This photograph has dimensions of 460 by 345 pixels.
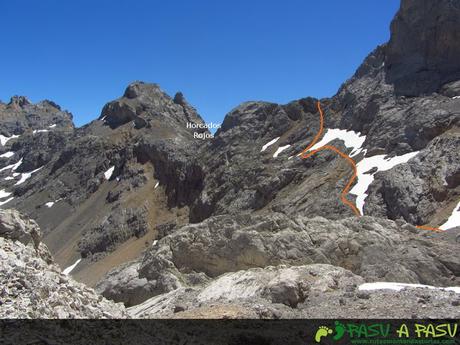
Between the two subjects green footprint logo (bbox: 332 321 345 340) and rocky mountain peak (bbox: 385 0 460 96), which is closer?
green footprint logo (bbox: 332 321 345 340)

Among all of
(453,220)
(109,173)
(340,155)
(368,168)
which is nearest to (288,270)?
(453,220)

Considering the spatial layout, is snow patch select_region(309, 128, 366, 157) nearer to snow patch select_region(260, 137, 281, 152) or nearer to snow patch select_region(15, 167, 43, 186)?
snow patch select_region(260, 137, 281, 152)

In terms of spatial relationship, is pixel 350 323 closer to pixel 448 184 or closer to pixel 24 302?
pixel 24 302

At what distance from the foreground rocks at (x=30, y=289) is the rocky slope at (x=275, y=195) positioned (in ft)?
13.3

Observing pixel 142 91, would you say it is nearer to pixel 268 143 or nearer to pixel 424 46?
pixel 268 143

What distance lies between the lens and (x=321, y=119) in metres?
85.8

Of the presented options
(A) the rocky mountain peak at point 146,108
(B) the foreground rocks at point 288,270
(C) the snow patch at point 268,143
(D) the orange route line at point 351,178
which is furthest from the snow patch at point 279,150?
(A) the rocky mountain peak at point 146,108

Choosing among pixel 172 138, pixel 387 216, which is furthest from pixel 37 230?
pixel 172 138

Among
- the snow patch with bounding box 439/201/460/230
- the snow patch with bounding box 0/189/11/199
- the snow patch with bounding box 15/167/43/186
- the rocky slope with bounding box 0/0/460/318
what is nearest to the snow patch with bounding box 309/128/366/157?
the rocky slope with bounding box 0/0/460/318

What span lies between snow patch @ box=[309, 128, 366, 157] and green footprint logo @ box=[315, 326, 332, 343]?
2070 inches

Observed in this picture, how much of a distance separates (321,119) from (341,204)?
112 ft

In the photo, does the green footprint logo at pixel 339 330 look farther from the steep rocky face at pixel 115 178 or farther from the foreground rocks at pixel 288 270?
the steep rocky face at pixel 115 178

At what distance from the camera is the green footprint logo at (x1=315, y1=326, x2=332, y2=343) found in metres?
14.9

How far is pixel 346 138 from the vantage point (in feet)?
241
